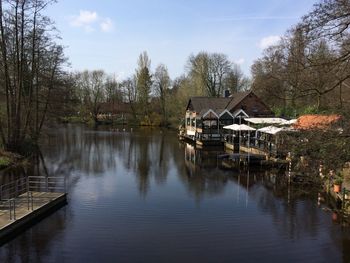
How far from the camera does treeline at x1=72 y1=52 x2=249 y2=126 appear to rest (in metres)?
71.3

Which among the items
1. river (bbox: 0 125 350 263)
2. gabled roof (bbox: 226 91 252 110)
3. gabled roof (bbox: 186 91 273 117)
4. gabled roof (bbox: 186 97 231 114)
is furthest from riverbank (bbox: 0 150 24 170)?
gabled roof (bbox: 226 91 252 110)

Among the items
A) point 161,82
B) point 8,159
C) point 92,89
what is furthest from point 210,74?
point 8,159

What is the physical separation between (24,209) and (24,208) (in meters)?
0.17

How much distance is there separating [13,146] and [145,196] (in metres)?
13.9

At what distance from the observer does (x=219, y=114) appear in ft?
157

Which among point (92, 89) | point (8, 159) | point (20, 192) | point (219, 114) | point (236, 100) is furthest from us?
point (92, 89)

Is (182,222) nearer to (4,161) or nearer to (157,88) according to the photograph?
(4,161)

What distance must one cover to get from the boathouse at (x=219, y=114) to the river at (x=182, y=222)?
19322mm

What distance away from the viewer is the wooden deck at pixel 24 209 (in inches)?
553

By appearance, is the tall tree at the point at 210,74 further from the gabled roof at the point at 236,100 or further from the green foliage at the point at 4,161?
the green foliage at the point at 4,161

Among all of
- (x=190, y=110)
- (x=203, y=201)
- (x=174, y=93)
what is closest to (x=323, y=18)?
(x=203, y=201)

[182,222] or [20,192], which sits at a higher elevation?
[20,192]

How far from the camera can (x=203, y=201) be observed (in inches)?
767

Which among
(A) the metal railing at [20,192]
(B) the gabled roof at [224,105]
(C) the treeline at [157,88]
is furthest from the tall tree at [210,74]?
(A) the metal railing at [20,192]
